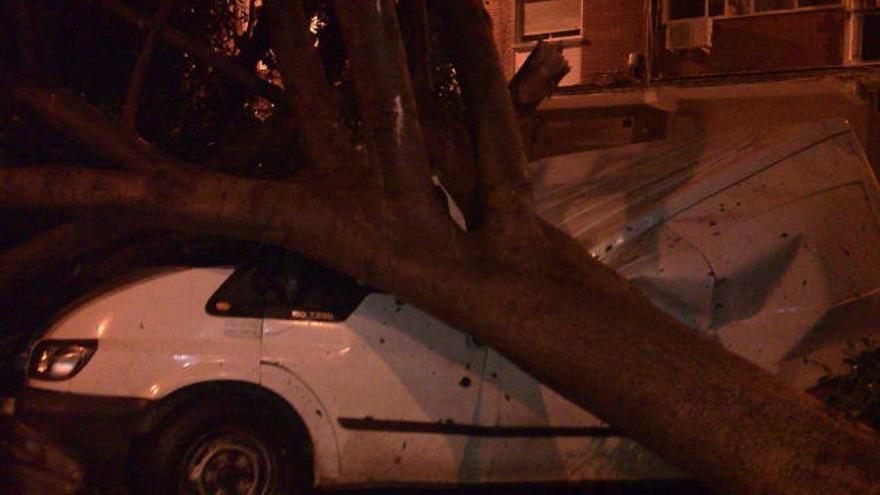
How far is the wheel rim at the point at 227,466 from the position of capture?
18.1 feet

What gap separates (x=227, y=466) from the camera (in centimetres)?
555

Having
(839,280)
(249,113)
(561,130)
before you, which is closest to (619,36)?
(561,130)

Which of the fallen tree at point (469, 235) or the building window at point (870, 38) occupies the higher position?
the building window at point (870, 38)

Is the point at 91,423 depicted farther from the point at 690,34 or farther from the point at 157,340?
the point at 690,34

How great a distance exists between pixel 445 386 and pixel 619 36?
11.7 meters

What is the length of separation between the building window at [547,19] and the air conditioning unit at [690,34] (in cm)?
185

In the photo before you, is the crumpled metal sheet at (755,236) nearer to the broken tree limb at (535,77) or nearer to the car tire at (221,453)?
the broken tree limb at (535,77)

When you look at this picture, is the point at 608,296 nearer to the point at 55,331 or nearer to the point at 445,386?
the point at 445,386

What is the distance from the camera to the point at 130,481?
18.4ft

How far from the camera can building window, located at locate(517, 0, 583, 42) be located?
56.2ft

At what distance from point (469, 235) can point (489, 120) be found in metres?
0.67

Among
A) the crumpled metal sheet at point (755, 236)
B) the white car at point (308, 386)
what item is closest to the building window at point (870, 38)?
the crumpled metal sheet at point (755, 236)

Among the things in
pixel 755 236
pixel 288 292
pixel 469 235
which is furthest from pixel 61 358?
pixel 755 236

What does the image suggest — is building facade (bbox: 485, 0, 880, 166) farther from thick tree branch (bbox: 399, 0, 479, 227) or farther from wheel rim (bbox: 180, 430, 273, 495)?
wheel rim (bbox: 180, 430, 273, 495)
